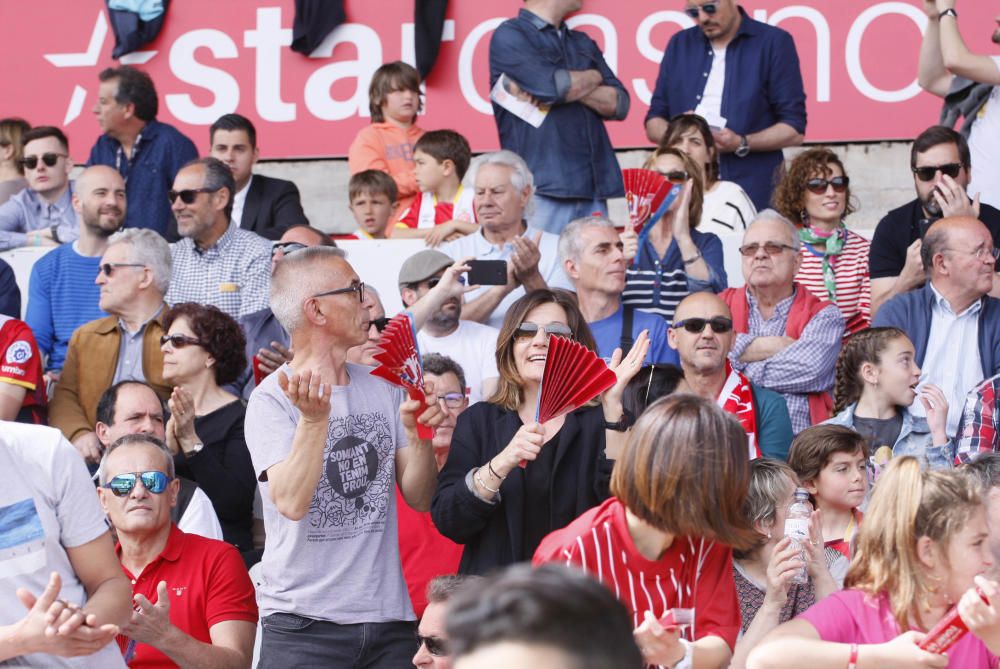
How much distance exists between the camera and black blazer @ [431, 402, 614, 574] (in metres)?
4.60

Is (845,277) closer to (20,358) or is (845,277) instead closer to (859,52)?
(859,52)

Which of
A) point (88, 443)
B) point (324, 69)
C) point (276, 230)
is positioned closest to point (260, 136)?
point (324, 69)

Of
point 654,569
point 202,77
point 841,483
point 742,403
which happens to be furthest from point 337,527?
point 202,77

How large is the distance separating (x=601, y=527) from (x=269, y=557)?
4.61ft

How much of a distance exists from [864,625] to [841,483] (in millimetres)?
1823

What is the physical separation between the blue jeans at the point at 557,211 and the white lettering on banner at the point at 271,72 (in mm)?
3087

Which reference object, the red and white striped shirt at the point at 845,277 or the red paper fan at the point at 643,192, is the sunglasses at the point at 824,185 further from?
the red paper fan at the point at 643,192

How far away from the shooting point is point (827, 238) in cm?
775

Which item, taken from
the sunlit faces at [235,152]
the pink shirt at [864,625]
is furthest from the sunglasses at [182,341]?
the pink shirt at [864,625]

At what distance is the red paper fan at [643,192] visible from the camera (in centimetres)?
729

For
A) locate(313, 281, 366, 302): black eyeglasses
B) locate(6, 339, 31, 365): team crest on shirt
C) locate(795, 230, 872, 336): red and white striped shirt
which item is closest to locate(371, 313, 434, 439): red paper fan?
locate(313, 281, 366, 302): black eyeglasses

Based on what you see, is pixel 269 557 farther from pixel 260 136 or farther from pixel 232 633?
pixel 260 136

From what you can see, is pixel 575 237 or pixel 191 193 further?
pixel 191 193

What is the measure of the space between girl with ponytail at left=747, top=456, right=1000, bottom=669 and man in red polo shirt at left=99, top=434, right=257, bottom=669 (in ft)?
6.62
